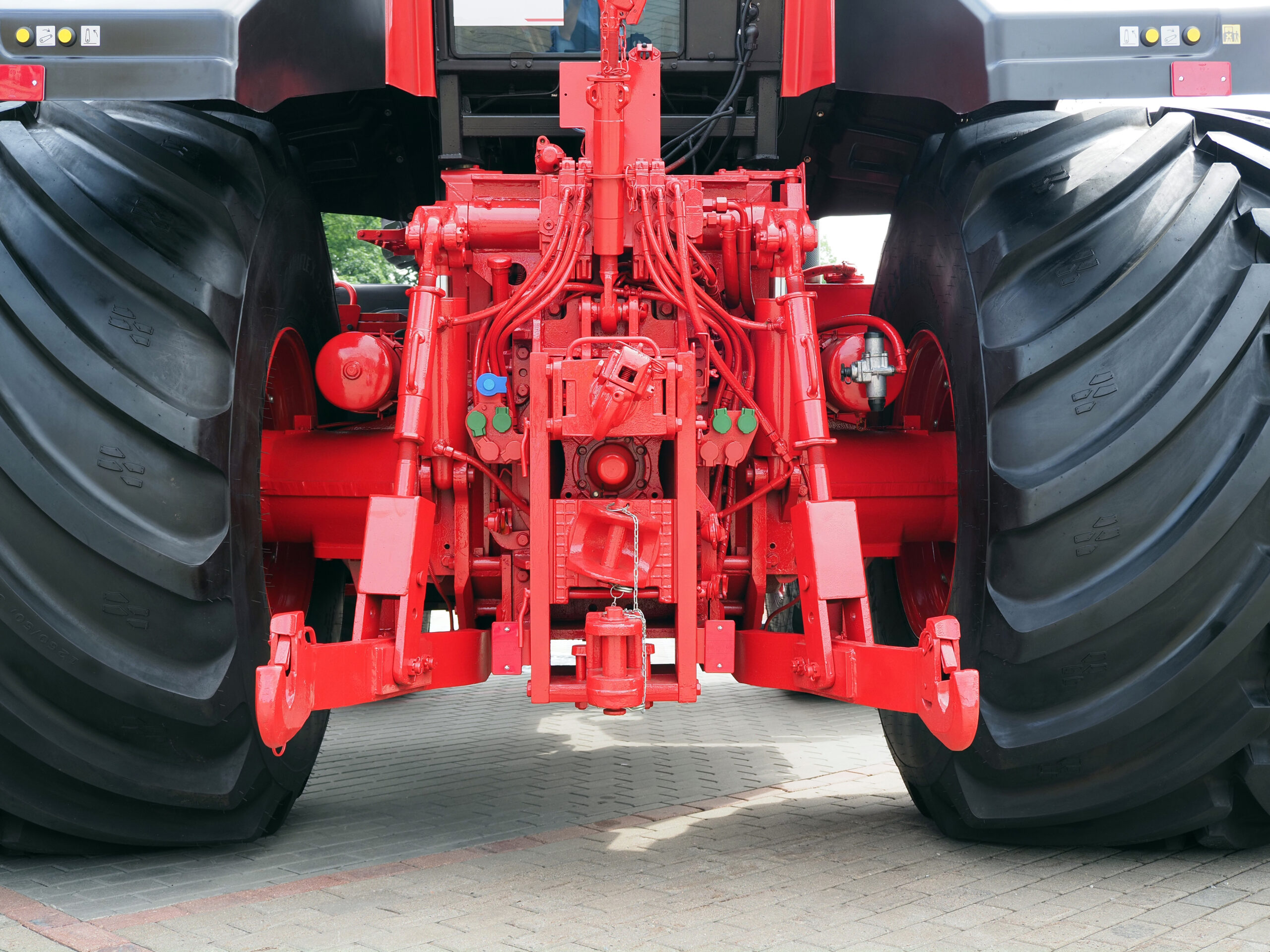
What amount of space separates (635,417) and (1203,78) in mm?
1512

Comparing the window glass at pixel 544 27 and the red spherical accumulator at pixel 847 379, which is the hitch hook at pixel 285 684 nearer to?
the red spherical accumulator at pixel 847 379

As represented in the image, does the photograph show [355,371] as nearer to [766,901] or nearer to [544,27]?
[544,27]

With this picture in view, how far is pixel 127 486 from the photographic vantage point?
2.67m

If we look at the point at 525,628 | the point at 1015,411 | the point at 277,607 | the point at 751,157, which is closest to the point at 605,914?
the point at 525,628

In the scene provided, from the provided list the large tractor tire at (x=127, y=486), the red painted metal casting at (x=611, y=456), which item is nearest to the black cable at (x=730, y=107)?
the red painted metal casting at (x=611, y=456)

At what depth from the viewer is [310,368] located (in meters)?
3.72

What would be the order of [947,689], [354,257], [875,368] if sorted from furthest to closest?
[354,257] < [875,368] < [947,689]

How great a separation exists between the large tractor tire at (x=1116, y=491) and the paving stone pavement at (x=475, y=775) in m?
1.30

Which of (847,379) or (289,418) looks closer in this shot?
(847,379)

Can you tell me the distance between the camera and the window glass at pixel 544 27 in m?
3.30

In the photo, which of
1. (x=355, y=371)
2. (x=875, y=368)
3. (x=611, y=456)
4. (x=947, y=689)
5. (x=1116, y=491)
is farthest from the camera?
(x=355, y=371)

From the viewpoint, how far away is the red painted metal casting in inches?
107

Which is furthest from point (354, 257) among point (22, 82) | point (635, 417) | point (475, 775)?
point (635, 417)

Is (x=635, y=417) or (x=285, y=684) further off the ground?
(x=635, y=417)
